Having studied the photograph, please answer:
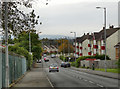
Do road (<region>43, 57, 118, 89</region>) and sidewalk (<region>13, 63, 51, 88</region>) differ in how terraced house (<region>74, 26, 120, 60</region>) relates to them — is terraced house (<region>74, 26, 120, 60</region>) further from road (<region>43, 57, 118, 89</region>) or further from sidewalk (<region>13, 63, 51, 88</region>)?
sidewalk (<region>13, 63, 51, 88</region>)

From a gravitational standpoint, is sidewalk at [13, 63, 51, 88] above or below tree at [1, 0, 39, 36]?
below

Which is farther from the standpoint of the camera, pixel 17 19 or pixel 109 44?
pixel 109 44

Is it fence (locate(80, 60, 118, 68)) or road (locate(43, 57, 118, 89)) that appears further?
fence (locate(80, 60, 118, 68))

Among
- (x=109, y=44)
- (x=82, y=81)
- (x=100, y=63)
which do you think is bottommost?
(x=82, y=81)

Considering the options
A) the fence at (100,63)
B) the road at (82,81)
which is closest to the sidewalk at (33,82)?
the road at (82,81)

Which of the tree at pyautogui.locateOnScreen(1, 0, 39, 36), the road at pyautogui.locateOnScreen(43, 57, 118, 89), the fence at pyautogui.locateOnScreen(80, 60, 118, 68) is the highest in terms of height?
the tree at pyautogui.locateOnScreen(1, 0, 39, 36)

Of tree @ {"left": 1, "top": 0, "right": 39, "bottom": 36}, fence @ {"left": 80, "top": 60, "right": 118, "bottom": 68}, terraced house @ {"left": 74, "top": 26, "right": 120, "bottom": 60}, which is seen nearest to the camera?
tree @ {"left": 1, "top": 0, "right": 39, "bottom": 36}

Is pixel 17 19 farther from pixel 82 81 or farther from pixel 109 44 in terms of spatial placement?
pixel 109 44

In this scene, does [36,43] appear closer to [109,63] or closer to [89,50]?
[89,50]

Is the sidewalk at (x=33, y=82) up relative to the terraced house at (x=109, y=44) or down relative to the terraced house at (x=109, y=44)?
down

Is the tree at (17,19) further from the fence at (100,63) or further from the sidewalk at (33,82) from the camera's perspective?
the fence at (100,63)

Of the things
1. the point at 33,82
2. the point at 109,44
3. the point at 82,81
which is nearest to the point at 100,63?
the point at 109,44

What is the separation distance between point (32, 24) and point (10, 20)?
62.3 inches

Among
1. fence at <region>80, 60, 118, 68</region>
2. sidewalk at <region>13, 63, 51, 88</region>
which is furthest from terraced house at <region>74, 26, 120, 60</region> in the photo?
sidewalk at <region>13, 63, 51, 88</region>
